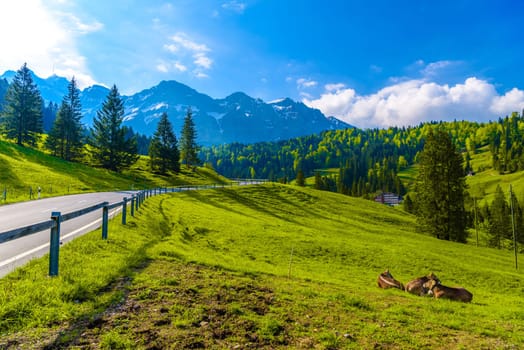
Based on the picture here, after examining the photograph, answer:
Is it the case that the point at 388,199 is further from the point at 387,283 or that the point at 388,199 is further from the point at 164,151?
the point at 387,283

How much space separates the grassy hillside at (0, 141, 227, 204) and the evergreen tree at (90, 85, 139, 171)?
13.4 ft

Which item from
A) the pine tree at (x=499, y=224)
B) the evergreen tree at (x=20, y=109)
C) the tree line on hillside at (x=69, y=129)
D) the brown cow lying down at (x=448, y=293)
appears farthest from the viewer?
the pine tree at (x=499, y=224)

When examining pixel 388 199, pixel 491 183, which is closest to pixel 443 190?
pixel 388 199

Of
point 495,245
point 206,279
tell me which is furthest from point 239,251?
point 495,245

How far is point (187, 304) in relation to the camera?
21.3ft

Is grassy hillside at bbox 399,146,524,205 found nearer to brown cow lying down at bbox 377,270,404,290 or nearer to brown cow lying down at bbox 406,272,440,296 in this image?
brown cow lying down at bbox 377,270,404,290

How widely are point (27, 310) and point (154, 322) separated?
2.36 m

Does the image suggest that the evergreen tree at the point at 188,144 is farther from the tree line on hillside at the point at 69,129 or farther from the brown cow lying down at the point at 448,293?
the brown cow lying down at the point at 448,293

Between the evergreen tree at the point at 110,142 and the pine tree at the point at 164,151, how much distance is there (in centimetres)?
849

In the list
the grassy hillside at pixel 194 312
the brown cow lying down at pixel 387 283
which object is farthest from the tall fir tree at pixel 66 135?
the brown cow lying down at pixel 387 283

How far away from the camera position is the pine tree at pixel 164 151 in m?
84.4

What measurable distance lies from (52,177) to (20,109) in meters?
35.3

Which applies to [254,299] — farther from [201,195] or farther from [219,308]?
[201,195]

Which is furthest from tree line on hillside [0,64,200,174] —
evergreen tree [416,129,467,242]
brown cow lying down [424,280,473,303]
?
brown cow lying down [424,280,473,303]
